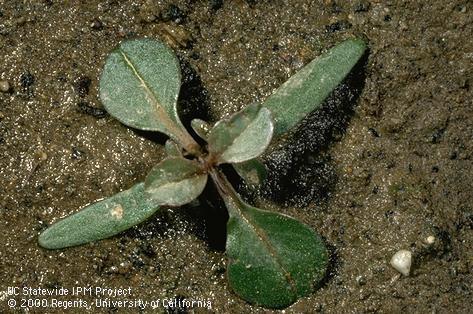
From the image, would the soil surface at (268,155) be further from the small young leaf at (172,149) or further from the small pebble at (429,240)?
the small young leaf at (172,149)

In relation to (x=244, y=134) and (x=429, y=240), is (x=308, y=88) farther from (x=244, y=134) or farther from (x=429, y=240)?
(x=429, y=240)

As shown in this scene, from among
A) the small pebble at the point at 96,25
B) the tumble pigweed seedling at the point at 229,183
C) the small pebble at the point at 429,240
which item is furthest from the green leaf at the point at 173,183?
the small pebble at the point at 429,240

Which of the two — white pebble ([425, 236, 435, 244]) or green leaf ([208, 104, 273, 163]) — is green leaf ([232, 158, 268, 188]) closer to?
green leaf ([208, 104, 273, 163])

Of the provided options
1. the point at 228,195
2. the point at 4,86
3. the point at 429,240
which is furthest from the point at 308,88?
the point at 4,86

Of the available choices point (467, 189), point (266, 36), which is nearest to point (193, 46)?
point (266, 36)

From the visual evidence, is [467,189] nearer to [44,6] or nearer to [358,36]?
[358,36]
